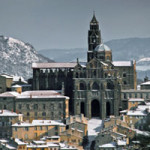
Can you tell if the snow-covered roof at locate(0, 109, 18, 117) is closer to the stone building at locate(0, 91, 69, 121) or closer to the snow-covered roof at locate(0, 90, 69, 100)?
the stone building at locate(0, 91, 69, 121)

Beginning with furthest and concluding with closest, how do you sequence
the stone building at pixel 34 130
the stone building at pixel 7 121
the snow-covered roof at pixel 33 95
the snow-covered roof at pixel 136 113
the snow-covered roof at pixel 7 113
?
the snow-covered roof at pixel 33 95, the snow-covered roof at pixel 7 113, the snow-covered roof at pixel 136 113, the stone building at pixel 7 121, the stone building at pixel 34 130

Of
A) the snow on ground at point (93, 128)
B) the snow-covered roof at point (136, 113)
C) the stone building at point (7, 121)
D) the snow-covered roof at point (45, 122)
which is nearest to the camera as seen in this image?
the snow-covered roof at point (45, 122)

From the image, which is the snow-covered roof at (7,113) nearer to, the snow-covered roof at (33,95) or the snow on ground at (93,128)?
the snow-covered roof at (33,95)

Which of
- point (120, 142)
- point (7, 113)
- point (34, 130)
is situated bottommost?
point (120, 142)

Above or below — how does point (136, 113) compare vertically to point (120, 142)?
above

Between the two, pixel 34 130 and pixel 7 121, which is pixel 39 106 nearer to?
pixel 7 121

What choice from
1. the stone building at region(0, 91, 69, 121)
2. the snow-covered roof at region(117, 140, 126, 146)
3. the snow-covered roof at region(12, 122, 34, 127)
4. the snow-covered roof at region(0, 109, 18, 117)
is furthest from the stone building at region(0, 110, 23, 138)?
the snow-covered roof at region(117, 140, 126, 146)

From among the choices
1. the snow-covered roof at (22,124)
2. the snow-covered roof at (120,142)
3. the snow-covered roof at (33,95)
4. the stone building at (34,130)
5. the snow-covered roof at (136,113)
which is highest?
the snow-covered roof at (33,95)

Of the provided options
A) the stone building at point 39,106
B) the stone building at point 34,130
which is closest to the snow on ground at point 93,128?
the stone building at point 34,130

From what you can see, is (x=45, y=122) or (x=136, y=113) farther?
(x=136, y=113)

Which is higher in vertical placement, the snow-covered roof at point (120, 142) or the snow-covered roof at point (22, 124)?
the snow-covered roof at point (22, 124)

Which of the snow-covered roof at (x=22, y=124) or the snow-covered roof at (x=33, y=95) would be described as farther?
the snow-covered roof at (x=33, y=95)

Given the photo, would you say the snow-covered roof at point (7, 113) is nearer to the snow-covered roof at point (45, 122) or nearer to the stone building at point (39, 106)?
the stone building at point (39, 106)

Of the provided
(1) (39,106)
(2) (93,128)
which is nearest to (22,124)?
(1) (39,106)
